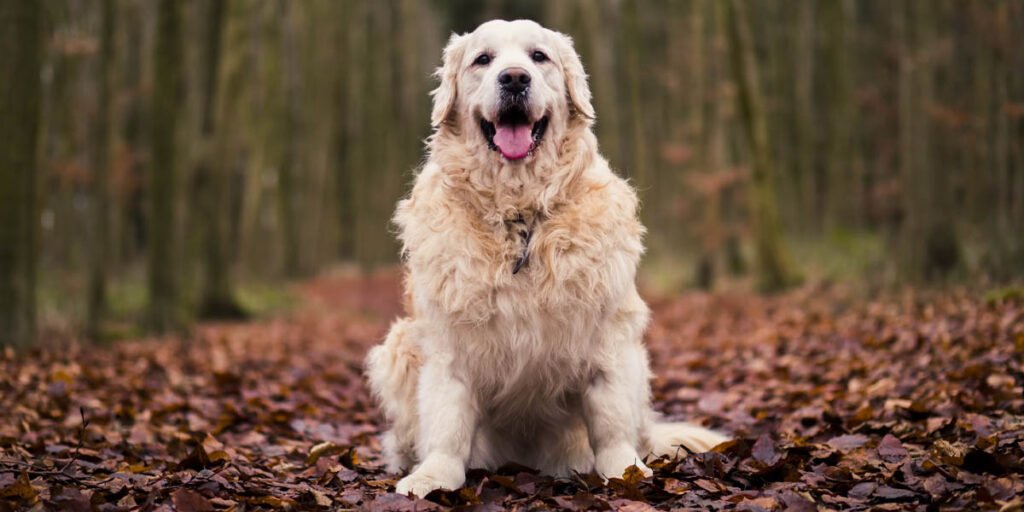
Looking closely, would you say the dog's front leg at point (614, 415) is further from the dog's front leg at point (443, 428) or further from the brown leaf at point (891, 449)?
the brown leaf at point (891, 449)

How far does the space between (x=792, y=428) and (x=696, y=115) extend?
1307cm

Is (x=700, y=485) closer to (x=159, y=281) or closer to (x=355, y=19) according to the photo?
(x=159, y=281)

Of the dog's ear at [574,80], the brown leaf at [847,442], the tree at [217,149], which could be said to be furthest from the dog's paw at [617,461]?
the tree at [217,149]

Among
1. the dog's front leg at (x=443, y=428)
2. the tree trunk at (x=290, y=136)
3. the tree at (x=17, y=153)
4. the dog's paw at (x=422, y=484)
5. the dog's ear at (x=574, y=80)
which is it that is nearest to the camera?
the dog's paw at (x=422, y=484)

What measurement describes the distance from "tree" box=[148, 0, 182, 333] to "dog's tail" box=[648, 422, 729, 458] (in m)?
7.29

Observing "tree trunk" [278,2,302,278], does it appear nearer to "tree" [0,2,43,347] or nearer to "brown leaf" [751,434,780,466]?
"tree" [0,2,43,347]

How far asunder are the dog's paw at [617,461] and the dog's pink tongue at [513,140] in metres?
1.31

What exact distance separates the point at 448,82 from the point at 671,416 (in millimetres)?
→ 2671

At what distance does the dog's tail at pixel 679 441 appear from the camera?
157 inches

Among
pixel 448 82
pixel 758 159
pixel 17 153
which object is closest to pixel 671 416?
pixel 448 82

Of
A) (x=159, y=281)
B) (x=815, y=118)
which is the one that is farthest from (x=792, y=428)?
(x=815, y=118)

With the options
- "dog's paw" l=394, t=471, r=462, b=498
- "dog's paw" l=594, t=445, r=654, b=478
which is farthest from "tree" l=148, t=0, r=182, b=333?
"dog's paw" l=594, t=445, r=654, b=478

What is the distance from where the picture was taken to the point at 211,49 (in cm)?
1209

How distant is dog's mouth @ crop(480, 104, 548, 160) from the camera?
3762 mm
